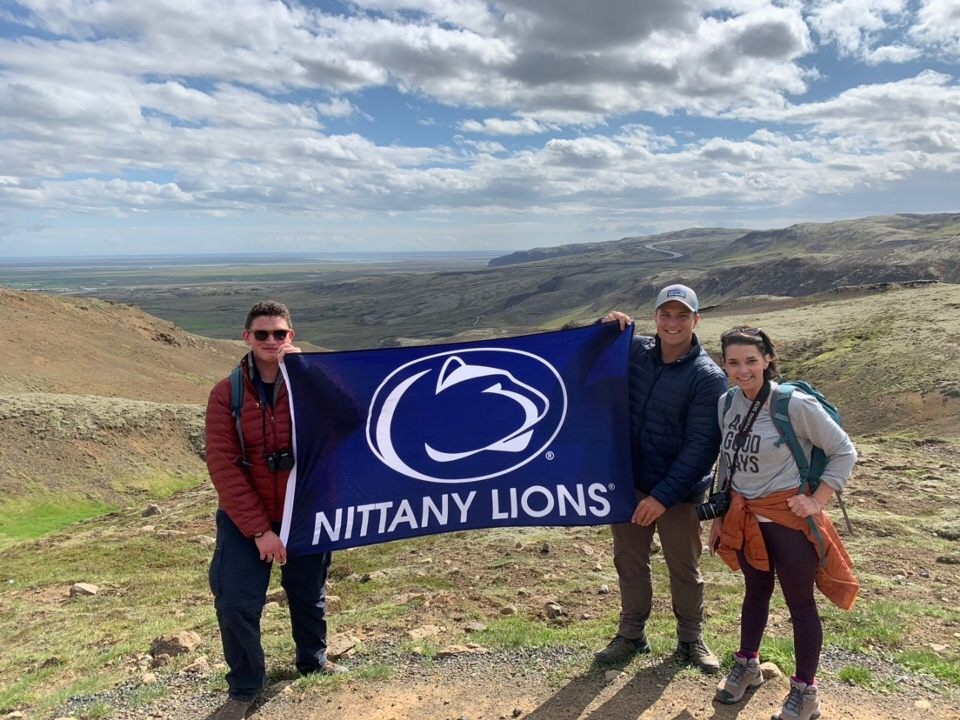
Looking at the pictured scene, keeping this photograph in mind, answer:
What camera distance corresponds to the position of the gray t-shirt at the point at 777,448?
4324 mm

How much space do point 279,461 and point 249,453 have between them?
0.77ft

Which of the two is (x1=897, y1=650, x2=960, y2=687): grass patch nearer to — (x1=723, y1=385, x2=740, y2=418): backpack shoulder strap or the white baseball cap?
(x1=723, y1=385, x2=740, y2=418): backpack shoulder strap

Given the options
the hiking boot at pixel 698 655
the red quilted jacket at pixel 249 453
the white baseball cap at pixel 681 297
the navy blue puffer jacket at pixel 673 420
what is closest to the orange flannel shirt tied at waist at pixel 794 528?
the navy blue puffer jacket at pixel 673 420

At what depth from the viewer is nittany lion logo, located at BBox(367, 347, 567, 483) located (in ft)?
18.7

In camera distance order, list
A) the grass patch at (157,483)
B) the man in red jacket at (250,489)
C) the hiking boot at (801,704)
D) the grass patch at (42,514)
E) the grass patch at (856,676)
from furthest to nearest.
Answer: the grass patch at (157,483) → the grass patch at (42,514) → the grass patch at (856,676) → the man in red jacket at (250,489) → the hiking boot at (801,704)

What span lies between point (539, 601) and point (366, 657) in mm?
2439

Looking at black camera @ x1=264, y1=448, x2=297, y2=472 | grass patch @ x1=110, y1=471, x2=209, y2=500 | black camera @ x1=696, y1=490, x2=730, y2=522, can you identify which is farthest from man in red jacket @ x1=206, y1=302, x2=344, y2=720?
grass patch @ x1=110, y1=471, x2=209, y2=500

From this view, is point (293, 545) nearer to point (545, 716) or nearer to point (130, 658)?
point (545, 716)

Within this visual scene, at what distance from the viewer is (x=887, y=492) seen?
37.9ft

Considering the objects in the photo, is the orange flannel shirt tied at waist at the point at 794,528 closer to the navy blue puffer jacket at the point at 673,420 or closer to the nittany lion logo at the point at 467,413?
the navy blue puffer jacket at the point at 673,420

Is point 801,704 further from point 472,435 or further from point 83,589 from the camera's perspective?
→ point 83,589

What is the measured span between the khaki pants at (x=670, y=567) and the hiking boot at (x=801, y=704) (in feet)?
3.01

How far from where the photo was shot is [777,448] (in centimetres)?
448

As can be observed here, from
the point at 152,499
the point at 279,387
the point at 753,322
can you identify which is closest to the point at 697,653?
the point at 279,387
